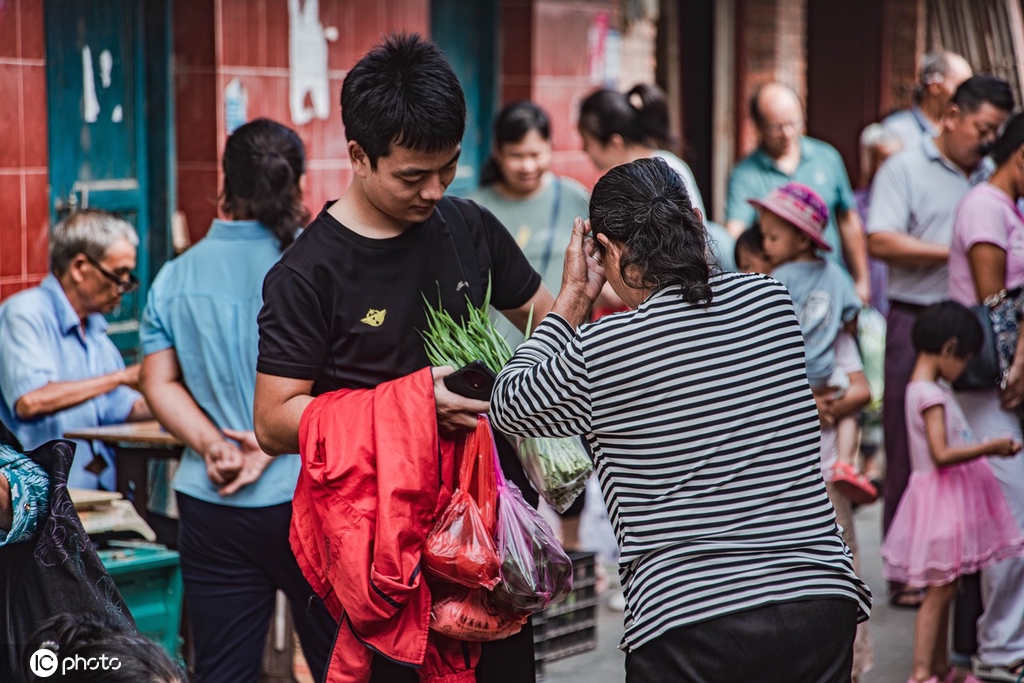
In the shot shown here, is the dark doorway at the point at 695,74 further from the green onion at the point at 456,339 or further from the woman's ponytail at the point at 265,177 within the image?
the green onion at the point at 456,339

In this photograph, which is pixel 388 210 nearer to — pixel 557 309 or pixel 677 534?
pixel 557 309

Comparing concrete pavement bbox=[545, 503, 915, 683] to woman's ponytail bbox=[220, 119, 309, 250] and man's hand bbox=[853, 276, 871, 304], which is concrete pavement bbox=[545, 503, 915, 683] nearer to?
man's hand bbox=[853, 276, 871, 304]

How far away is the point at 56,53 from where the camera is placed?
5.38 m

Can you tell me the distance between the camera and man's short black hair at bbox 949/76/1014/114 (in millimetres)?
5656

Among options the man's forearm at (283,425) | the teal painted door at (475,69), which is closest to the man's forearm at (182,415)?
the man's forearm at (283,425)

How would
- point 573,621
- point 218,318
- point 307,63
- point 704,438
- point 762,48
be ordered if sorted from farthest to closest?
point 762,48 < point 307,63 < point 573,621 < point 218,318 < point 704,438

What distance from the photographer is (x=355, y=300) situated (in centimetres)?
283

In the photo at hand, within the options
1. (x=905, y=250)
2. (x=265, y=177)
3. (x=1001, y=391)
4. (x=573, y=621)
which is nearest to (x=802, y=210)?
(x=1001, y=391)

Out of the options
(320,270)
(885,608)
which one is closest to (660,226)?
(320,270)

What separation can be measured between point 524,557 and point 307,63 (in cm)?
429

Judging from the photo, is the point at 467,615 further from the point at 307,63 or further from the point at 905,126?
the point at 905,126

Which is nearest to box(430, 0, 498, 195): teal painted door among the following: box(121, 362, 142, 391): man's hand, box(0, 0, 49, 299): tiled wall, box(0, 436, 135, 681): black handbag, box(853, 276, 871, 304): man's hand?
box(853, 276, 871, 304): man's hand

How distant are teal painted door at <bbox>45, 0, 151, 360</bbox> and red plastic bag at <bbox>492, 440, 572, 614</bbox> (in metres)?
3.34

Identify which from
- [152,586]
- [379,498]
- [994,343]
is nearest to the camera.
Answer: [379,498]
